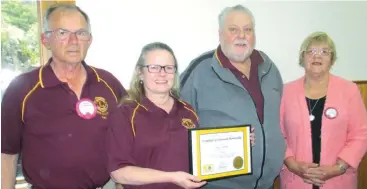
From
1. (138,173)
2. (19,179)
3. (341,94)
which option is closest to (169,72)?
(138,173)

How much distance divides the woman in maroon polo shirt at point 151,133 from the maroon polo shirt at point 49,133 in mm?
237

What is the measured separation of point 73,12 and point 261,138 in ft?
4.56

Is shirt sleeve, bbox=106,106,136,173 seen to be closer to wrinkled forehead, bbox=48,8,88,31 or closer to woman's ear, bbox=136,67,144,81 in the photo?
woman's ear, bbox=136,67,144,81

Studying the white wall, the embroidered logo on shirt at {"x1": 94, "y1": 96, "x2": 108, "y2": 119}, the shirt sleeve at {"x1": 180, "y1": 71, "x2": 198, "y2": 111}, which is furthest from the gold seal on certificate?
the white wall

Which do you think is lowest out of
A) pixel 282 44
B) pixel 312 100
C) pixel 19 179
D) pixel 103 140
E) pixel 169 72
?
pixel 19 179

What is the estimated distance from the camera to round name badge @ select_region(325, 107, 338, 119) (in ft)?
7.88

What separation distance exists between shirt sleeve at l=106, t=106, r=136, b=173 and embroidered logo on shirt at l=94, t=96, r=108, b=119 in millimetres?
252

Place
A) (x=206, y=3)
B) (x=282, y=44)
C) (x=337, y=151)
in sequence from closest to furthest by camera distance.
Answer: (x=337, y=151), (x=206, y=3), (x=282, y=44)

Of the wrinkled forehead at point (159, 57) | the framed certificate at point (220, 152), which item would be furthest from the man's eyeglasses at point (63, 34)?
the framed certificate at point (220, 152)

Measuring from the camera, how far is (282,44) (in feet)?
10.6

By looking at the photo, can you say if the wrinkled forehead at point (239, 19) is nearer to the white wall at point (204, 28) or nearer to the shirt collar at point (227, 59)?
the shirt collar at point (227, 59)

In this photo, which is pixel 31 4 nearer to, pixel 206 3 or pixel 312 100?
pixel 206 3

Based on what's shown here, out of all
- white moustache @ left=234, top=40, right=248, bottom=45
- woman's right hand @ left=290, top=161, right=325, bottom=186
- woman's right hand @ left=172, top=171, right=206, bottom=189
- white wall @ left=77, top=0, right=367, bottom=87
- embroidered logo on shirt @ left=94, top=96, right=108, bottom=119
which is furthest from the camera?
white wall @ left=77, top=0, right=367, bottom=87

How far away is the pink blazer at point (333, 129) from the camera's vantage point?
2.41 metres
